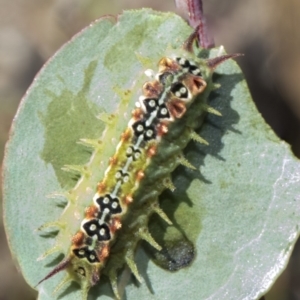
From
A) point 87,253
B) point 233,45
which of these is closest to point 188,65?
point 87,253

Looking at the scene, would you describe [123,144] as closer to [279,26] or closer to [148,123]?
[148,123]

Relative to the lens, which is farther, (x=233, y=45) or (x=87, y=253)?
(x=233, y=45)

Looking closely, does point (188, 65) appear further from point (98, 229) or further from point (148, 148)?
point (98, 229)

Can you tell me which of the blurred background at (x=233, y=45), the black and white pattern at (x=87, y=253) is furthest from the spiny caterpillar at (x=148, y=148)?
the blurred background at (x=233, y=45)

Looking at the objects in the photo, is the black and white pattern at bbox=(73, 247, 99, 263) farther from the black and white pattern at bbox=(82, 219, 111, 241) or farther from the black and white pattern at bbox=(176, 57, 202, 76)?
the black and white pattern at bbox=(176, 57, 202, 76)

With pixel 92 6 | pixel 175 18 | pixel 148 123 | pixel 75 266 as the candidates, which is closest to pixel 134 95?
pixel 148 123

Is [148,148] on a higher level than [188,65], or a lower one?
lower

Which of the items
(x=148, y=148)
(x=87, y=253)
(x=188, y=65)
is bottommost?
(x=87, y=253)

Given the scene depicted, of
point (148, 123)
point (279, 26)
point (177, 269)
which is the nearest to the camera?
point (148, 123)
